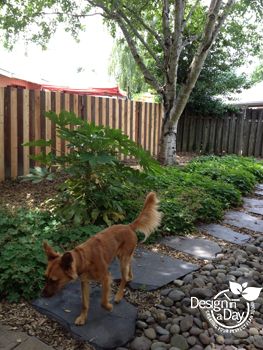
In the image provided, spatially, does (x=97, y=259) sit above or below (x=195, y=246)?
above

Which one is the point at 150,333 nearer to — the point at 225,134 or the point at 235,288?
the point at 235,288

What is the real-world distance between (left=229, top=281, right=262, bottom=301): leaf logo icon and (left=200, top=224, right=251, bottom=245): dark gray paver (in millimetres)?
1241

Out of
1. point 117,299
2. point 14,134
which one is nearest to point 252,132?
point 14,134

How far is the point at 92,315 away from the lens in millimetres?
2541

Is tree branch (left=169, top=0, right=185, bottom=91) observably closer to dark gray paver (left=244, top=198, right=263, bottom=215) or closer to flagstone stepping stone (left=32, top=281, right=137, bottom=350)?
dark gray paver (left=244, top=198, right=263, bottom=215)

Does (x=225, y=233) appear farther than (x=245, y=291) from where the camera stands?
Yes

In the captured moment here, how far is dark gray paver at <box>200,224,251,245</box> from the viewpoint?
434 cm

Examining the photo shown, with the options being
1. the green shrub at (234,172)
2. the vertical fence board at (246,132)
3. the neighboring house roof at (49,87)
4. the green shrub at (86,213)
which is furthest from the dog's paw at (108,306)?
the neighboring house roof at (49,87)

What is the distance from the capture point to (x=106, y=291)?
2521mm

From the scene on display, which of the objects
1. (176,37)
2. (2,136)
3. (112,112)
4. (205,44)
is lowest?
(2,136)

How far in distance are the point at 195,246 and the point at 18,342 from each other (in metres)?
2.27

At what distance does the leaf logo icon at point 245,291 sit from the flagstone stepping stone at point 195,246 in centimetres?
69

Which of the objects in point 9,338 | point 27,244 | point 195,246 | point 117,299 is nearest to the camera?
point 9,338

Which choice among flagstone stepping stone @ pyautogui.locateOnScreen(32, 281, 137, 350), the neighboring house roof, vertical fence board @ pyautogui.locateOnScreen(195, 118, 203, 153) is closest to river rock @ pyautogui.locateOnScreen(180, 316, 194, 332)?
flagstone stepping stone @ pyautogui.locateOnScreen(32, 281, 137, 350)
